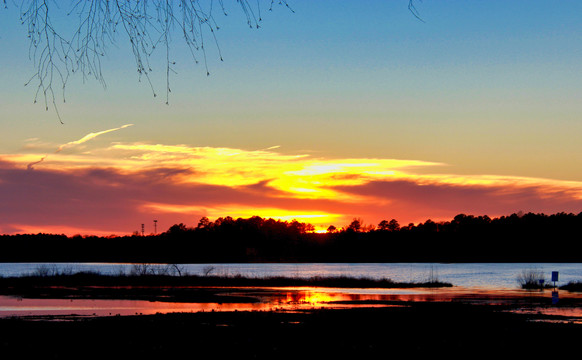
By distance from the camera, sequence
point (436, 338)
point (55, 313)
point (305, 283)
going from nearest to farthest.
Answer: point (436, 338)
point (55, 313)
point (305, 283)

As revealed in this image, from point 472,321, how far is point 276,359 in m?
14.8

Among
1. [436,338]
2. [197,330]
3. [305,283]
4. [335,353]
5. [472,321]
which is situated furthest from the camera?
[305,283]

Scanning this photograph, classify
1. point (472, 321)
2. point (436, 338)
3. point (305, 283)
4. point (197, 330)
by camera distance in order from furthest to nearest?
1. point (305, 283)
2. point (472, 321)
3. point (197, 330)
4. point (436, 338)

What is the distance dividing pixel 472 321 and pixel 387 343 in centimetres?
1002

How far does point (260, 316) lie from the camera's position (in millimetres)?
30547

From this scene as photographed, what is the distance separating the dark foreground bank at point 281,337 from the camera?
18609 mm

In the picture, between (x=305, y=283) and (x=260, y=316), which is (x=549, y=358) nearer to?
(x=260, y=316)

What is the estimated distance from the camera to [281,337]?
871 inches

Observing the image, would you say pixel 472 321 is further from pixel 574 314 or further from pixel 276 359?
pixel 276 359

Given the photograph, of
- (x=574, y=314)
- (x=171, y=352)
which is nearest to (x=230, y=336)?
(x=171, y=352)

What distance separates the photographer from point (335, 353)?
1880cm

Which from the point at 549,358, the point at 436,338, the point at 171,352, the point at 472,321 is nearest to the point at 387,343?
the point at 436,338

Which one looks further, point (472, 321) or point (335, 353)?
point (472, 321)

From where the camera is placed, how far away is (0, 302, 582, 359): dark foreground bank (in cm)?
1861
